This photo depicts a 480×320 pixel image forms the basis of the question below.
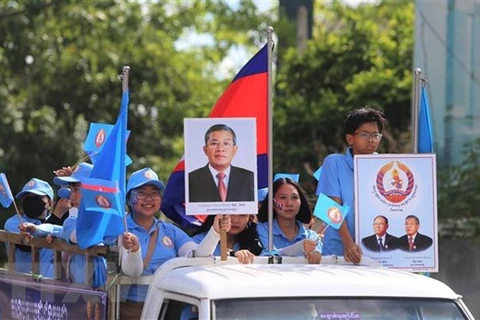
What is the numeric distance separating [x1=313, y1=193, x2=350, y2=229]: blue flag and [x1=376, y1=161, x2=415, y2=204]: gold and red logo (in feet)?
1.17

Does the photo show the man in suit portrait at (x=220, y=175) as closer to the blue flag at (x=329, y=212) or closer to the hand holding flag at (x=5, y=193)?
the blue flag at (x=329, y=212)

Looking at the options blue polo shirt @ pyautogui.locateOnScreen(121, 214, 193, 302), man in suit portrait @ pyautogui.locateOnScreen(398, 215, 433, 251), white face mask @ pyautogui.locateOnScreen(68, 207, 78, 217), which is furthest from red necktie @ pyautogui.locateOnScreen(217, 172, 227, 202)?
white face mask @ pyautogui.locateOnScreen(68, 207, 78, 217)

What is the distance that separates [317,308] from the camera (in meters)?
5.00

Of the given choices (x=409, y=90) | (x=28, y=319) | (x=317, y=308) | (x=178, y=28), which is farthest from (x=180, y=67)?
(x=317, y=308)

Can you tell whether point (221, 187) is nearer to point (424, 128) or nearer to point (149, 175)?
point (149, 175)

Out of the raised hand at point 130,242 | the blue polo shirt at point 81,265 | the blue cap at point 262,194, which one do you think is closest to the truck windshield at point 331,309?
the raised hand at point 130,242

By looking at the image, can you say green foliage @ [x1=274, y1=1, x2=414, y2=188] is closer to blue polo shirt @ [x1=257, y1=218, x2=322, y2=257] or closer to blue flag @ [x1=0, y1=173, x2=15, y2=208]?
blue polo shirt @ [x1=257, y1=218, x2=322, y2=257]

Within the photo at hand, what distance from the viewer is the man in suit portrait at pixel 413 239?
6.39m

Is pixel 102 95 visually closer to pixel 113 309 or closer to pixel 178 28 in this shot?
pixel 178 28

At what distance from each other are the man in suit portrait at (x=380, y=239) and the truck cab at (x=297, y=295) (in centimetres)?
80

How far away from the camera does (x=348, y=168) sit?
6.65 meters

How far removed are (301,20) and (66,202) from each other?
10456 millimetres

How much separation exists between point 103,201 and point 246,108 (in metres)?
1.47

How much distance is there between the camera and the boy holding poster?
6578 mm
